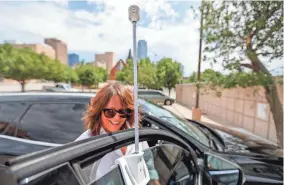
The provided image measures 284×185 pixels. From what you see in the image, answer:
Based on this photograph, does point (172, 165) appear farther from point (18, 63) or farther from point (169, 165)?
point (18, 63)

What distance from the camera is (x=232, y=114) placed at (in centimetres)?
1078

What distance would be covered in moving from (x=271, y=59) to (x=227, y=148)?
524 cm

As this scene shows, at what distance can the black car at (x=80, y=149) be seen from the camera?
0.71 meters

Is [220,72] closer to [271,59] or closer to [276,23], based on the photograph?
[271,59]

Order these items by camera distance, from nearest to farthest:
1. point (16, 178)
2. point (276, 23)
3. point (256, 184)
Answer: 1. point (16, 178)
2. point (256, 184)
3. point (276, 23)

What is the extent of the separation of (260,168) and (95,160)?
181 cm

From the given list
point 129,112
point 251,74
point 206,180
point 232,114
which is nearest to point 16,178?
point 129,112

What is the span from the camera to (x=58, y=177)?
0.73 metres

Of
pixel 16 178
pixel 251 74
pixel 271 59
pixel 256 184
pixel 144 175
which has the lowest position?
pixel 256 184

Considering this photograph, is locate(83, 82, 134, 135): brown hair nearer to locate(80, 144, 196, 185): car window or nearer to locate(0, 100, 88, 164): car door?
locate(80, 144, 196, 185): car window

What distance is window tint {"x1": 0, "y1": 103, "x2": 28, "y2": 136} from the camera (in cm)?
220

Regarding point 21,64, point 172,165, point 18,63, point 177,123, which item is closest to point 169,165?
point 172,165

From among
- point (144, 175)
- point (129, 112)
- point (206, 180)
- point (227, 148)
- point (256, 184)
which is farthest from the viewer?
point (227, 148)

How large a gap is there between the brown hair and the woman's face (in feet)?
0.07
